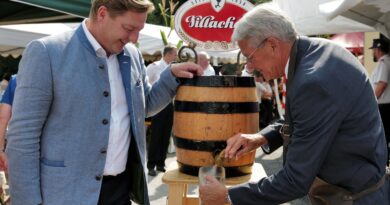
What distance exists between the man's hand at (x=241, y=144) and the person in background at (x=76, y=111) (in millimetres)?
499

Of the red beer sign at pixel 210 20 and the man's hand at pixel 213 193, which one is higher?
the red beer sign at pixel 210 20

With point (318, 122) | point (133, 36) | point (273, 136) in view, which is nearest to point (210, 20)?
point (273, 136)

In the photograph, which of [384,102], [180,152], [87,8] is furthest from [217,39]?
[384,102]

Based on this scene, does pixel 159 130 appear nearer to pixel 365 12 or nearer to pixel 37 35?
pixel 365 12

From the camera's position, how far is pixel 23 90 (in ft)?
5.73

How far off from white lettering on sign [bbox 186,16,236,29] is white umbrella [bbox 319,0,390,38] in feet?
3.08

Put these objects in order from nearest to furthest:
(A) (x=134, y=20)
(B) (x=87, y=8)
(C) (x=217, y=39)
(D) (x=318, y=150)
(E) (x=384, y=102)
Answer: (D) (x=318, y=150), (A) (x=134, y=20), (B) (x=87, y=8), (C) (x=217, y=39), (E) (x=384, y=102)

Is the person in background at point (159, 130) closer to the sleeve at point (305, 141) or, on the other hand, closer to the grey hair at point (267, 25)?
the grey hair at point (267, 25)

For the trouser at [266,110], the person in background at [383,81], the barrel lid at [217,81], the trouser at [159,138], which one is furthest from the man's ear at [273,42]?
the trouser at [266,110]

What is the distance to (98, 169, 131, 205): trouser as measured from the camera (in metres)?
2.01

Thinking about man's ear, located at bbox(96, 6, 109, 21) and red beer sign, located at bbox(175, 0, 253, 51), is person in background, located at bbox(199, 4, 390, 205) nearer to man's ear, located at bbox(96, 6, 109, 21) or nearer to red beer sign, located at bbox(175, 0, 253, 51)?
man's ear, located at bbox(96, 6, 109, 21)

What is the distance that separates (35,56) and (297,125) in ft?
3.40

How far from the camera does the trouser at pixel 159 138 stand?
6.38 m

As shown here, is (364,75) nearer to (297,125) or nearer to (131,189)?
(297,125)
